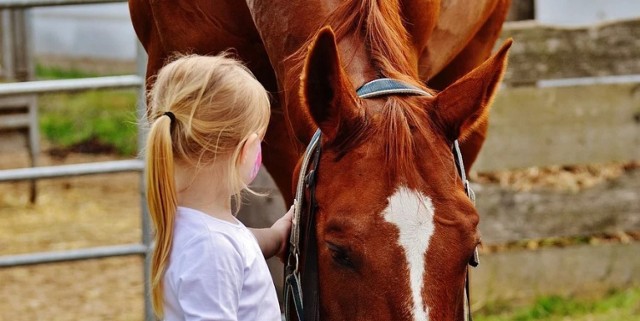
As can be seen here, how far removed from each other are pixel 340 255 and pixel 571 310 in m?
2.87

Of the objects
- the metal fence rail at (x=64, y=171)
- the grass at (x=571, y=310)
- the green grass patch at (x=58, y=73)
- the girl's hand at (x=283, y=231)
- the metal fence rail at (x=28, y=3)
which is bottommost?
the green grass patch at (x=58, y=73)

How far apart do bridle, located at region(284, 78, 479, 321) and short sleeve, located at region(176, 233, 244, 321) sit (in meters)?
0.25

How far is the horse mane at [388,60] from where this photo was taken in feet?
7.25

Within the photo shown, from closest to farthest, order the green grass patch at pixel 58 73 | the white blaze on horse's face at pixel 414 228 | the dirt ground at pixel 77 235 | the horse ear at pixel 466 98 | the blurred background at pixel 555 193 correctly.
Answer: the white blaze on horse's face at pixel 414 228 < the horse ear at pixel 466 98 < the blurred background at pixel 555 193 < the dirt ground at pixel 77 235 < the green grass patch at pixel 58 73

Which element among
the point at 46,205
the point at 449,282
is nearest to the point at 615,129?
the point at 449,282

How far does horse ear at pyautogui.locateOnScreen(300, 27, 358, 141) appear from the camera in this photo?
2215 millimetres

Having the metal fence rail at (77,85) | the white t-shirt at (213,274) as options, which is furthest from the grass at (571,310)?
the white t-shirt at (213,274)

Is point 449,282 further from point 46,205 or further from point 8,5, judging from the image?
point 46,205

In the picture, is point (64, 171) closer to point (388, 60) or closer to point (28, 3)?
point (28, 3)

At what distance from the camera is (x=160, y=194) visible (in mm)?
2137

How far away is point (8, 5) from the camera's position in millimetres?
4145

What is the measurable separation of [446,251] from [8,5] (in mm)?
2615

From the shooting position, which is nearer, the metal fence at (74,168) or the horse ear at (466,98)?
the horse ear at (466,98)

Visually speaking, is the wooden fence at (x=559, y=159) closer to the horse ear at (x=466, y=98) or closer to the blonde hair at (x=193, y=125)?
the horse ear at (x=466, y=98)
